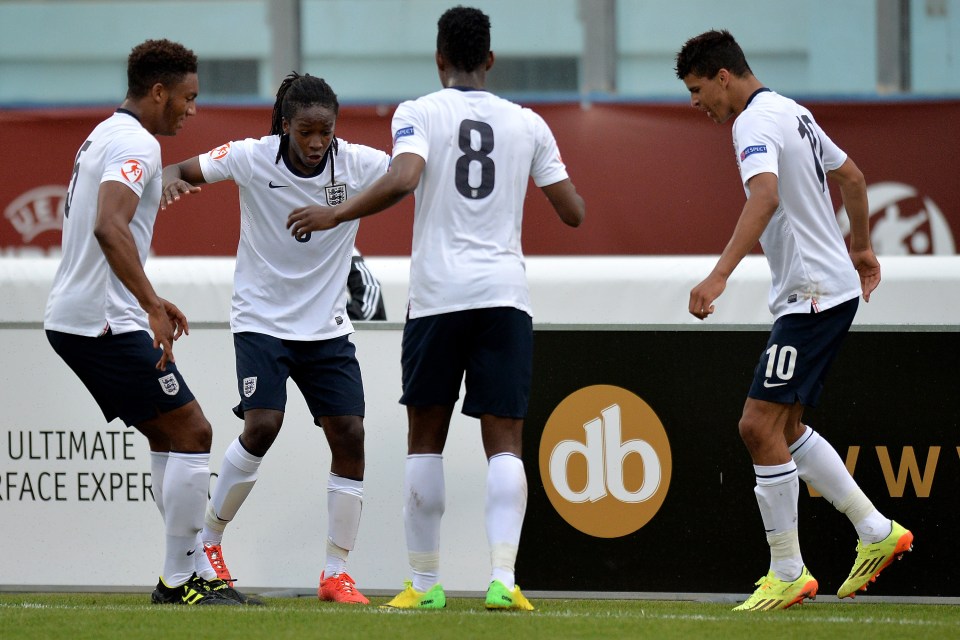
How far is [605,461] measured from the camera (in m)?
5.93

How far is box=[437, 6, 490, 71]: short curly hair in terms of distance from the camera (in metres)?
4.75

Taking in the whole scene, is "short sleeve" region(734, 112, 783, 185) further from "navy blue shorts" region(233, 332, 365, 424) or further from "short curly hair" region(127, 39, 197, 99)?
"short curly hair" region(127, 39, 197, 99)

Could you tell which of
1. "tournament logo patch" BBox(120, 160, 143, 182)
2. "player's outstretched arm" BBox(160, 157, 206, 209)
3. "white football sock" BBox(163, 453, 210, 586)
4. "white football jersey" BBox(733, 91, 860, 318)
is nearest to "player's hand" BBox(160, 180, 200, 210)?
"player's outstretched arm" BBox(160, 157, 206, 209)

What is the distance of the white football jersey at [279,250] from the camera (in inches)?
213

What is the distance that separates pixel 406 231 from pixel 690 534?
14.3 feet

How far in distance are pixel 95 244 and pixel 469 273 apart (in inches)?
53.5

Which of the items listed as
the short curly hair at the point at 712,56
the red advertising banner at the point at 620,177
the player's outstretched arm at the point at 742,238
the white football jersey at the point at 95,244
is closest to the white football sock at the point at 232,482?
the white football jersey at the point at 95,244

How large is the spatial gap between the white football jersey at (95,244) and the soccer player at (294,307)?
35 cm

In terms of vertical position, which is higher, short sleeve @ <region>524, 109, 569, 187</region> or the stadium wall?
short sleeve @ <region>524, 109, 569, 187</region>

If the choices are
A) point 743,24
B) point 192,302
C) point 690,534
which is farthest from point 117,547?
point 743,24

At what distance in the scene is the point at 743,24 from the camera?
10.9 meters

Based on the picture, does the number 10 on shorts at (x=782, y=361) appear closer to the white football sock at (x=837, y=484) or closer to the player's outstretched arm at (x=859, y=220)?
the white football sock at (x=837, y=484)

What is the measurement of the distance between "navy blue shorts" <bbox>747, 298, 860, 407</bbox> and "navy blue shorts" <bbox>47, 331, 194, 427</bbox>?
2.11 metres

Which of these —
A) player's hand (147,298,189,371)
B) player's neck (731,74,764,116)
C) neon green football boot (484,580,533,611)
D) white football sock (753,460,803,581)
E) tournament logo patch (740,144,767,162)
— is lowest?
neon green football boot (484,580,533,611)
